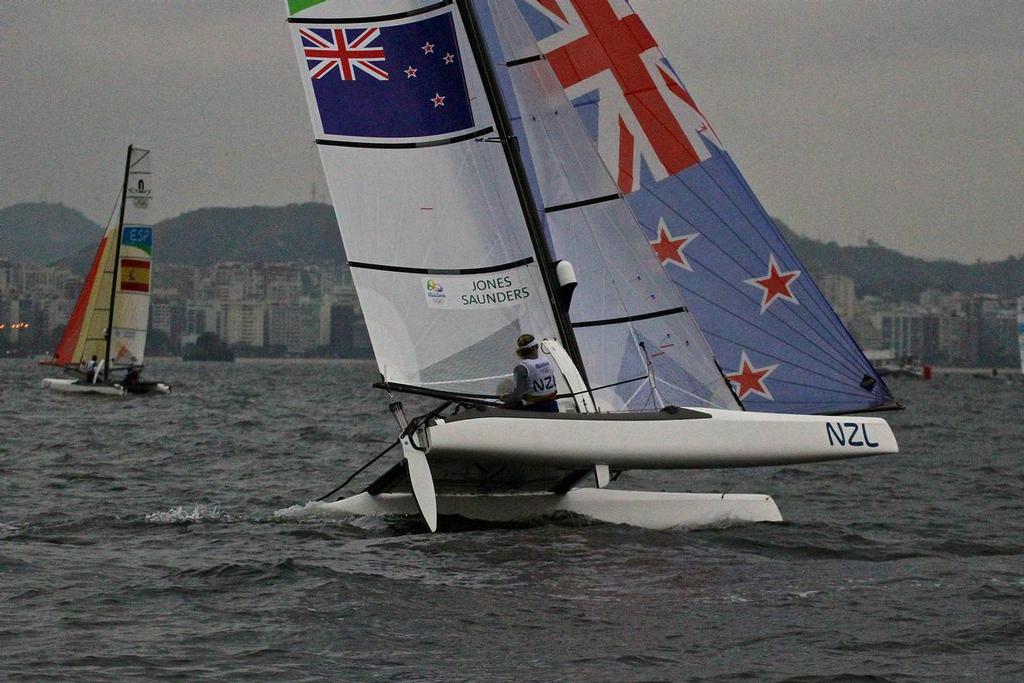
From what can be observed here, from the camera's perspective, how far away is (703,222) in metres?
10.9

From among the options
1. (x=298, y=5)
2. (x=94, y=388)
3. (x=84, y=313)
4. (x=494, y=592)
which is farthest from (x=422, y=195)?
(x=84, y=313)

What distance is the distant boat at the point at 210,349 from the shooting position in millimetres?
142250

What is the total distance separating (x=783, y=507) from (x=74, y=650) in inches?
260

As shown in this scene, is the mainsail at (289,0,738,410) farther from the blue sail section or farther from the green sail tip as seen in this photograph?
the blue sail section

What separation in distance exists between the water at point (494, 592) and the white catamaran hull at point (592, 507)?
19 cm

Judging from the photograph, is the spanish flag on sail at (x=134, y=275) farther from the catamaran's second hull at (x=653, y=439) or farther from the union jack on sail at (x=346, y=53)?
the catamaran's second hull at (x=653, y=439)

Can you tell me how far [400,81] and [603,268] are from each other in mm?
1838

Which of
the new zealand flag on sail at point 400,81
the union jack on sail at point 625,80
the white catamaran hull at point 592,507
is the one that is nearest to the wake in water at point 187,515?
the white catamaran hull at point 592,507

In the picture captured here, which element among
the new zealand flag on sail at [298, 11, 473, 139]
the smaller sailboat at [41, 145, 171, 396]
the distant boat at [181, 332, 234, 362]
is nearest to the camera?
the new zealand flag on sail at [298, 11, 473, 139]

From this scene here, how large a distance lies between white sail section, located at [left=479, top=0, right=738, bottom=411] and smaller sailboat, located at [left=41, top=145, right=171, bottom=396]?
23.7 m

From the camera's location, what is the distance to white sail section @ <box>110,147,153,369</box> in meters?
32.7

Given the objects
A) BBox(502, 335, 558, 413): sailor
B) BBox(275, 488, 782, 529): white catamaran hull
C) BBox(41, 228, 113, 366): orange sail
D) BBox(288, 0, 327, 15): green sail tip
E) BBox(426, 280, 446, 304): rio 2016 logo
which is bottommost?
BBox(275, 488, 782, 529): white catamaran hull

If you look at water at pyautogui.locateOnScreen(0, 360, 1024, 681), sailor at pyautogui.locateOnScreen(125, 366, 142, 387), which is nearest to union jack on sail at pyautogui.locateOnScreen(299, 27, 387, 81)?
water at pyautogui.locateOnScreen(0, 360, 1024, 681)

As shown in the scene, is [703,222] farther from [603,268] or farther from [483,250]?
[483,250]
